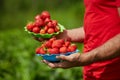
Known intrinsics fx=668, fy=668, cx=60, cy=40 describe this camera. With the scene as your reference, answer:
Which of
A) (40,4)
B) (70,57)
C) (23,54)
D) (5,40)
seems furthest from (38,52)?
(40,4)

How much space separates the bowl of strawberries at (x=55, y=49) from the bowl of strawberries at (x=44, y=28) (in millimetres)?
286

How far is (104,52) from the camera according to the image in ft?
15.2

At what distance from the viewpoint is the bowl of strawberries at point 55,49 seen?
4.86 meters

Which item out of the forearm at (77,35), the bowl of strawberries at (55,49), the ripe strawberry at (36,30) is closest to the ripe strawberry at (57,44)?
the bowl of strawberries at (55,49)

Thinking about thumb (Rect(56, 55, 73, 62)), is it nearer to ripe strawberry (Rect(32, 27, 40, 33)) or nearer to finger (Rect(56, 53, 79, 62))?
finger (Rect(56, 53, 79, 62))

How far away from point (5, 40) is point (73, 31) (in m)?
3.53

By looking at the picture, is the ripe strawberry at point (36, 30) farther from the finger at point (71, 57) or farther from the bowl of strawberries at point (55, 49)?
the finger at point (71, 57)

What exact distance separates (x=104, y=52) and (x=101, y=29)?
0.30 meters

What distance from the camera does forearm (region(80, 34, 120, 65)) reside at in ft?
15.1

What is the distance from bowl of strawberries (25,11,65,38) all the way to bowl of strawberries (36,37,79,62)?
0.94 ft

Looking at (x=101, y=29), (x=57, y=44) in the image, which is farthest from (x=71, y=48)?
(x=101, y=29)

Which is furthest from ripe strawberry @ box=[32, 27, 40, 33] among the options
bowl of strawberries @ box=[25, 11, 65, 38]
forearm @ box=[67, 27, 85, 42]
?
forearm @ box=[67, 27, 85, 42]

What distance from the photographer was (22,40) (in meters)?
9.24

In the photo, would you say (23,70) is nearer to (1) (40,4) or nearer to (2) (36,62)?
(2) (36,62)
